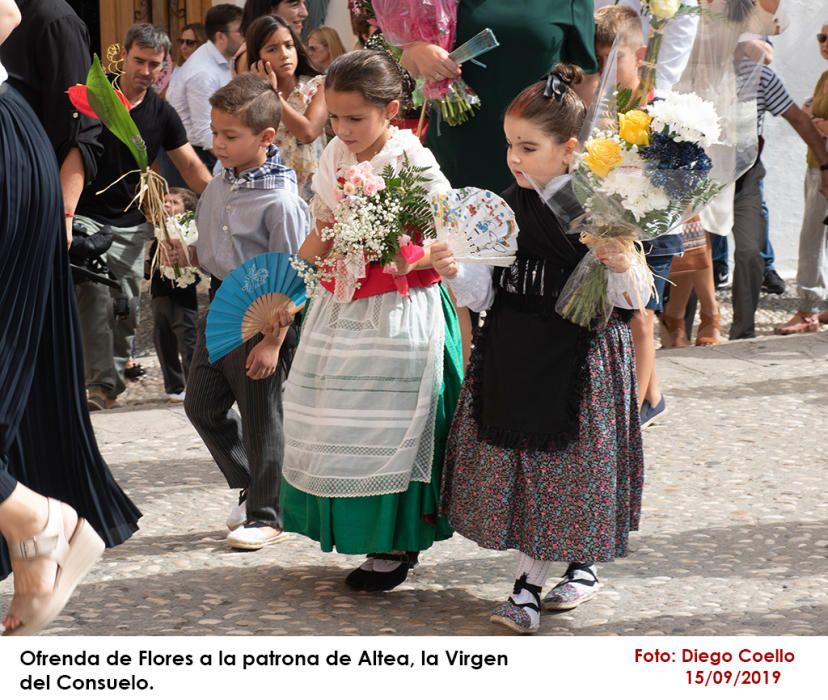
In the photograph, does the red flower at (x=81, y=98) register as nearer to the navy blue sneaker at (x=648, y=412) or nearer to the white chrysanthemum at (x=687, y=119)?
the white chrysanthemum at (x=687, y=119)

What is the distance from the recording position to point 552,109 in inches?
150

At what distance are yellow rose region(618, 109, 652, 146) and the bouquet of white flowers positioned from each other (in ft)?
6.07

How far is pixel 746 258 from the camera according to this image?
8289 millimetres

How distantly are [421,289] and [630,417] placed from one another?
675 mm

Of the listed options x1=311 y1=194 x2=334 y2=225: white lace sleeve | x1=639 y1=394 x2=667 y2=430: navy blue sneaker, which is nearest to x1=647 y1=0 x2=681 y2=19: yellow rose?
x1=311 y1=194 x2=334 y2=225: white lace sleeve

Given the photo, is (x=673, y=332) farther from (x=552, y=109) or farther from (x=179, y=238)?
(x=552, y=109)

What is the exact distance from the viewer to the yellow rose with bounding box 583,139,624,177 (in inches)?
141

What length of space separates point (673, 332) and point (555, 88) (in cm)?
448

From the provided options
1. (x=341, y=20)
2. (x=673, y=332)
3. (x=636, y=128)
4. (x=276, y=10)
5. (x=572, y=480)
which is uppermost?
(x=341, y=20)

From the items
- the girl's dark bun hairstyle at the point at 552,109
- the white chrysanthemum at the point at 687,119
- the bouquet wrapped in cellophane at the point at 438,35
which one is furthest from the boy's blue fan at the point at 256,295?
the white chrysanthemum at the point at 687,119

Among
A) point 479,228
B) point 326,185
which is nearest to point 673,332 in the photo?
point 326,185

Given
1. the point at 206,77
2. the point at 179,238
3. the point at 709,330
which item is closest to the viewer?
the point at 179,238
